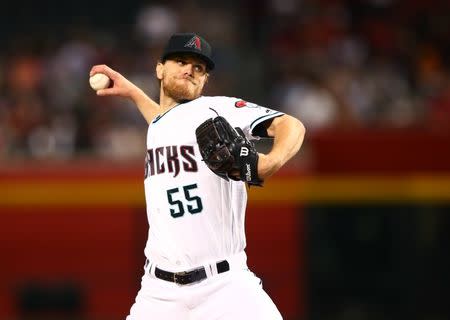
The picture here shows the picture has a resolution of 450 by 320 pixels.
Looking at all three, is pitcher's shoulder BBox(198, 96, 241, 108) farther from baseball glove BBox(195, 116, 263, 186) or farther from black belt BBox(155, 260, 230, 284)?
black belt BBox(155, 260, 230, 284)

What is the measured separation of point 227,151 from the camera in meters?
4.40

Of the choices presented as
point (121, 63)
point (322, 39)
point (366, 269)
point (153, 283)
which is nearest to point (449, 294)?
point (366, 269)

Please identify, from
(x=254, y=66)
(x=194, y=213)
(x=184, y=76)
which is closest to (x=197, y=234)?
(x=194, y=213)

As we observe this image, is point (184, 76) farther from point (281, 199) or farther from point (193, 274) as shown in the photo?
point (281, 199)

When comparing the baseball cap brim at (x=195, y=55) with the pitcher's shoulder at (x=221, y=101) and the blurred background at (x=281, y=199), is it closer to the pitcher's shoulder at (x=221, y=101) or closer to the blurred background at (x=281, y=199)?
the pitcher's shoulder at (x=221, y=101)

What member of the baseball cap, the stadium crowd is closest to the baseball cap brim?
the baseball cap

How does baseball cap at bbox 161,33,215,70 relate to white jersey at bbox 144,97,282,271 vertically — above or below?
above

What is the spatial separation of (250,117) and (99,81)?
1133 mm

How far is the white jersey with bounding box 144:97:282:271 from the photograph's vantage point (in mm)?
4887

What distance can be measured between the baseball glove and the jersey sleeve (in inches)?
6.4

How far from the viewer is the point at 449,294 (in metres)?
10.1

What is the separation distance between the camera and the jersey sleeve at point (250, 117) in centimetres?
473

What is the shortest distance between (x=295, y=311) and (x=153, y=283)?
17.9 ft

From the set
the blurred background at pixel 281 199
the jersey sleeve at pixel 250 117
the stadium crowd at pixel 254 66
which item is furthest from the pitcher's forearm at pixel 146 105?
the stadium crowd at pixel 254 66
